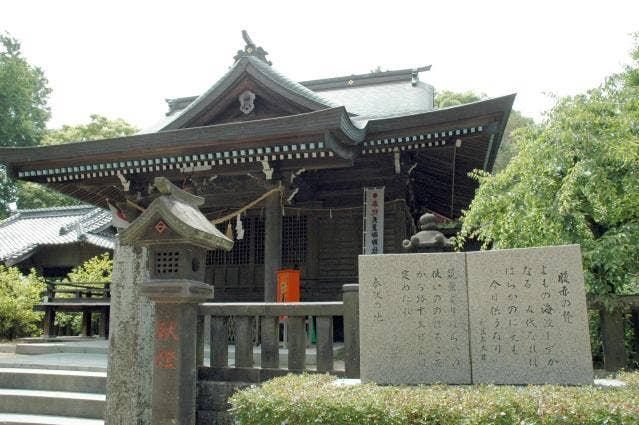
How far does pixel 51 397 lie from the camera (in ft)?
21.6

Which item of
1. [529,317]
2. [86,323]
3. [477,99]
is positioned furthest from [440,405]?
[477,99]

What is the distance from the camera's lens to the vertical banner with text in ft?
34.2

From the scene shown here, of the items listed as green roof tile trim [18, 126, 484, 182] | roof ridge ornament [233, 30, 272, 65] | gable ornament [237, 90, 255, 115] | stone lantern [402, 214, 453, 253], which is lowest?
stone lantern [402, 214, 453, 253]

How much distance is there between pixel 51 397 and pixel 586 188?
6.88 meters

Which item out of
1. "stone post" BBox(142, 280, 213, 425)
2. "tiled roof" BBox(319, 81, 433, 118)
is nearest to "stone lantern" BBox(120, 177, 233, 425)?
"stone post" BBox(142, 280, 213, 425)

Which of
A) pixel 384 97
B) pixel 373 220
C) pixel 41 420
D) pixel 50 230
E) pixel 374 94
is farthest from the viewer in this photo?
pixel 50 230

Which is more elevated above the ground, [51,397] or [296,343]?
[296,343]

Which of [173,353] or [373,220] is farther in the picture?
[373,220]

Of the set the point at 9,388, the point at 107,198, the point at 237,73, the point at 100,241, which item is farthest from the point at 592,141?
the point at 100,241

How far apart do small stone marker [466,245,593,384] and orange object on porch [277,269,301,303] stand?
522 centimetres

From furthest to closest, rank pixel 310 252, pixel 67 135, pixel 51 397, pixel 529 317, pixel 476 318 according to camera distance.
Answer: pixel 67 135, pixel 310 252, pixel 51 397, pixel 476 318, pixel 529 317

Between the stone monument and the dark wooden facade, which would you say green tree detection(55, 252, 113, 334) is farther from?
the stone monument

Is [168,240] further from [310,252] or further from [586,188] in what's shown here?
[310,252]

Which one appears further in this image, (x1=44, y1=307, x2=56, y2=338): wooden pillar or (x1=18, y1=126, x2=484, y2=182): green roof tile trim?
(x1=44, y1=307, x2=56, y2=338): wooden pillar
